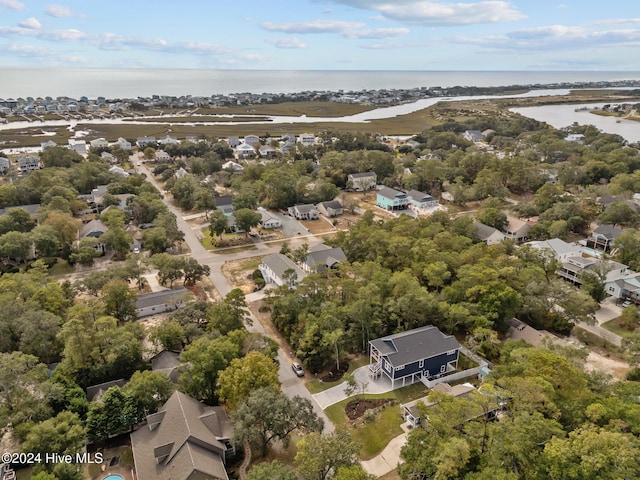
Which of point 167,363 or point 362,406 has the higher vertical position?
point 167,363

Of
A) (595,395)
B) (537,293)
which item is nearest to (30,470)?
(595,395)

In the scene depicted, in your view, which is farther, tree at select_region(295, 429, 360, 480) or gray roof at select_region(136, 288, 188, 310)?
gray roof at select_region(136, 288, 188, 310)

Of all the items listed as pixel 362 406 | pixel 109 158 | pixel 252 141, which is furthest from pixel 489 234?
pixel 109 158

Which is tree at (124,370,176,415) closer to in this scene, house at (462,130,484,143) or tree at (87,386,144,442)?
tree at (87,386,144,442)

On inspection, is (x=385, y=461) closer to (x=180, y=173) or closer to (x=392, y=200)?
(x=392, y=200)

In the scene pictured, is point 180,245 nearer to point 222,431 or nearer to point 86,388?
point 86,388

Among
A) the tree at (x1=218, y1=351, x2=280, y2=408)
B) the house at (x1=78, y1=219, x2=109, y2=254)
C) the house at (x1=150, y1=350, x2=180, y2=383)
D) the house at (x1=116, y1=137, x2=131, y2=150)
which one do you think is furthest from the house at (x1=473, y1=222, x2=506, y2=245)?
the house at (x1=116, y1=137, x2=131, y2=150)
